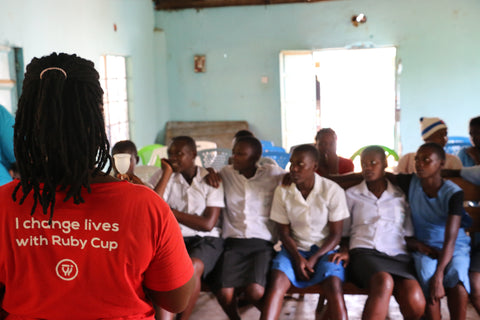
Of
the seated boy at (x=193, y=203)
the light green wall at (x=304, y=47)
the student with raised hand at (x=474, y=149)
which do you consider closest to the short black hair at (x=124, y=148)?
the seated boy at (x=193, y=203)

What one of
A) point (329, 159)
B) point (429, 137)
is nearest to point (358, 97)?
point (429, 137)

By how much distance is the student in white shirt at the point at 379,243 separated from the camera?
9.05ft

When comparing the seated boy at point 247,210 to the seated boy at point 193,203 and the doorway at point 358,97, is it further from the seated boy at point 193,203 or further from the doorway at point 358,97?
the doorway at point 358,97

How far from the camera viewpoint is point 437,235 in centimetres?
299

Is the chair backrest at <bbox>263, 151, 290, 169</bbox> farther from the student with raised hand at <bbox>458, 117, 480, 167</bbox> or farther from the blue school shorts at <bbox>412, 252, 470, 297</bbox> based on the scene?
the blue school shorts at <bbox>412, 252, 470, 297</bbox>

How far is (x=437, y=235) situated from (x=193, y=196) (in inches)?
56.6

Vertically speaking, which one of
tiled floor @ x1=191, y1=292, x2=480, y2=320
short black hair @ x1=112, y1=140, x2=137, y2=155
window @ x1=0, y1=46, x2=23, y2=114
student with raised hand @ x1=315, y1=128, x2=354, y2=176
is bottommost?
tiled floor @ x1=191, y1=292, x2=480, y2=320

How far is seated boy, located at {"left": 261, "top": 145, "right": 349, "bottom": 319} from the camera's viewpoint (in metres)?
2.97

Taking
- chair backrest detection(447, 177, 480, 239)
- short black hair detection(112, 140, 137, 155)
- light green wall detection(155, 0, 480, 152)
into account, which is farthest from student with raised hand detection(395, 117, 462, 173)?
light green wall detection(155, 0, 480, 152)

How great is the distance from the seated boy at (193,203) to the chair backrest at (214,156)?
1832mm

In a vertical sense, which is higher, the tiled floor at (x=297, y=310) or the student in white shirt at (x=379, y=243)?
the student in white shirt at (x=379, y=243)

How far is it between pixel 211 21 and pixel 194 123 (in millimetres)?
1690

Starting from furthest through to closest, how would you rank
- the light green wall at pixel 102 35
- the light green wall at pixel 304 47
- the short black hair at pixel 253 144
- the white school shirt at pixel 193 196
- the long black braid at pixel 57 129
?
the light green wall at pixel 304 47 → the light green wall at pixel 102 35 → the short black hair at pixel 253 144 → the white school shirt at pixel 193 196 → the long black braid at pixel 57 129

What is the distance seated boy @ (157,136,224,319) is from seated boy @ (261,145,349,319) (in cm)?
37
